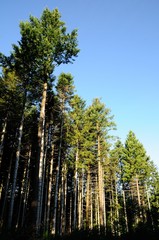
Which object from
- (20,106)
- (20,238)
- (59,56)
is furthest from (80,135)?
(20,238)

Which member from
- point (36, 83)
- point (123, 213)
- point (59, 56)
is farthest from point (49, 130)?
point (123, 213)

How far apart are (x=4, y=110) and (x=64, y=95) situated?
6.21 meters

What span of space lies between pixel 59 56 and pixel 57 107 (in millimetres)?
6261

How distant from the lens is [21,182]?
89.6 ft

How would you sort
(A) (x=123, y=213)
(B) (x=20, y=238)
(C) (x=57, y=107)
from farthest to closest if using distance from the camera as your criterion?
(A) (x=123, y=213), (C) (x=57, y=107), (B) (x=20, y=238)

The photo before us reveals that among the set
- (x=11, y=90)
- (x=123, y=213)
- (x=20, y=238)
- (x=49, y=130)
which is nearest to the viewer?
(x=20, y=238)

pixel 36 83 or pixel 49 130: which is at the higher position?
pixel 36 83

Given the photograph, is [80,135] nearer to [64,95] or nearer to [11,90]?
[64,95]

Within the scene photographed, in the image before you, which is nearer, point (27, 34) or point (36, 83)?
point (27, 34)

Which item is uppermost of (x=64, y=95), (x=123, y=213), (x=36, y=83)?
(x=64, y=95)

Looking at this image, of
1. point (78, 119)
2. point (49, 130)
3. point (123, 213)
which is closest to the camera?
point (49, 130)

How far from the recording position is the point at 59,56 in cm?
1505

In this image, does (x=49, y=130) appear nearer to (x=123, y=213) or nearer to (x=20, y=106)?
(x=20, y=106)

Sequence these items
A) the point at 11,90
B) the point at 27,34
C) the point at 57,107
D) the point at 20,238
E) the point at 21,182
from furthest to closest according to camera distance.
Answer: the point at 21,182
the point at 57,107
the point at 11,90
the point at 27,34
the point at 20,238
